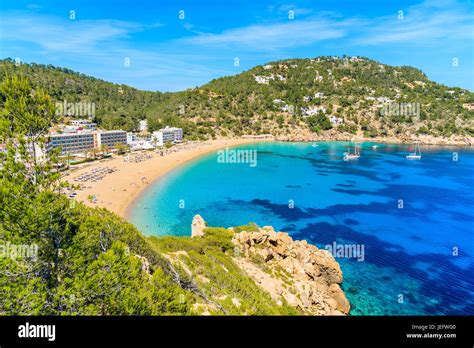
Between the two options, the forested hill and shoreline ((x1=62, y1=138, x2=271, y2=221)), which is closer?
shoreline ((x1=62, y1=138, x2=271, y2=221))

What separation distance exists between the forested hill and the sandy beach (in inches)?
1217

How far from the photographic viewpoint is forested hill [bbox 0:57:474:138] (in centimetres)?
10850

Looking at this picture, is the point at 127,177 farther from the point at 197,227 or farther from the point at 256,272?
the point at 256,272

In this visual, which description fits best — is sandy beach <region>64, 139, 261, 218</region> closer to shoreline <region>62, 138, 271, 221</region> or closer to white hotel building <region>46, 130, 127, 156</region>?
shoreline <region>62, 138, 271, 221</region>

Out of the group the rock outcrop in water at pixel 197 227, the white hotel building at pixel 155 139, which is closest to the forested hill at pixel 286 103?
the white hotel building at pixel 155 139

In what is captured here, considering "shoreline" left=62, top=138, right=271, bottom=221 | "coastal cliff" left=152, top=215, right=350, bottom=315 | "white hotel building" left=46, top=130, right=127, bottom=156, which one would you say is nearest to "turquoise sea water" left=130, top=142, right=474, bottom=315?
"shoreline" left=62, top=138, right=271, bottom=221

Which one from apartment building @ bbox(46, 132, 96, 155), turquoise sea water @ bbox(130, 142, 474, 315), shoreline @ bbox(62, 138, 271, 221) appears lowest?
turquoise sea water @ bbox(130, 142, 474, 315)

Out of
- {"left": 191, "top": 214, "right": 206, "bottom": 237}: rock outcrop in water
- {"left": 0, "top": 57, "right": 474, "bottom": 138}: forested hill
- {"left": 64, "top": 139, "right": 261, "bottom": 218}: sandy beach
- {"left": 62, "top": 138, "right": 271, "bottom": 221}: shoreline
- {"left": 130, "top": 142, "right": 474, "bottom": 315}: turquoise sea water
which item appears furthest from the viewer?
{"left": 0, "top": 57, "right": 474, "bottom": 138}: forested hill

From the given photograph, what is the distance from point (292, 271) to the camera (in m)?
19.5

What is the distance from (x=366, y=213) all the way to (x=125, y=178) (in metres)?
37.1

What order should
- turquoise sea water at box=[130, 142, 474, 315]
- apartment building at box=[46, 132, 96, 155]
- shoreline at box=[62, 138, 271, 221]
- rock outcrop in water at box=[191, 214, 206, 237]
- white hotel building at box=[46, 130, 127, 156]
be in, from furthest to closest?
white hotel building at box=[46, 130, 127, 156] → apartment building at box=[46, 132, 96, 155] → shoreline at box=[62, 138, 271, 221] → rock outcrop in water at box=[191, 214, 206, 237] → turquoise sea water at box=[130, 142, 474, 315]

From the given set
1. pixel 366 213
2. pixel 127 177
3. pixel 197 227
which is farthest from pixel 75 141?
pixel 366 213

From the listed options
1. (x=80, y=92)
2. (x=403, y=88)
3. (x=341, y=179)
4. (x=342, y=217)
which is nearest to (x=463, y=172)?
(x=341, y=179)

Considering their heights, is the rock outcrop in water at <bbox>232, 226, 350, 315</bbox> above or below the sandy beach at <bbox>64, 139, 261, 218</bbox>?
below
